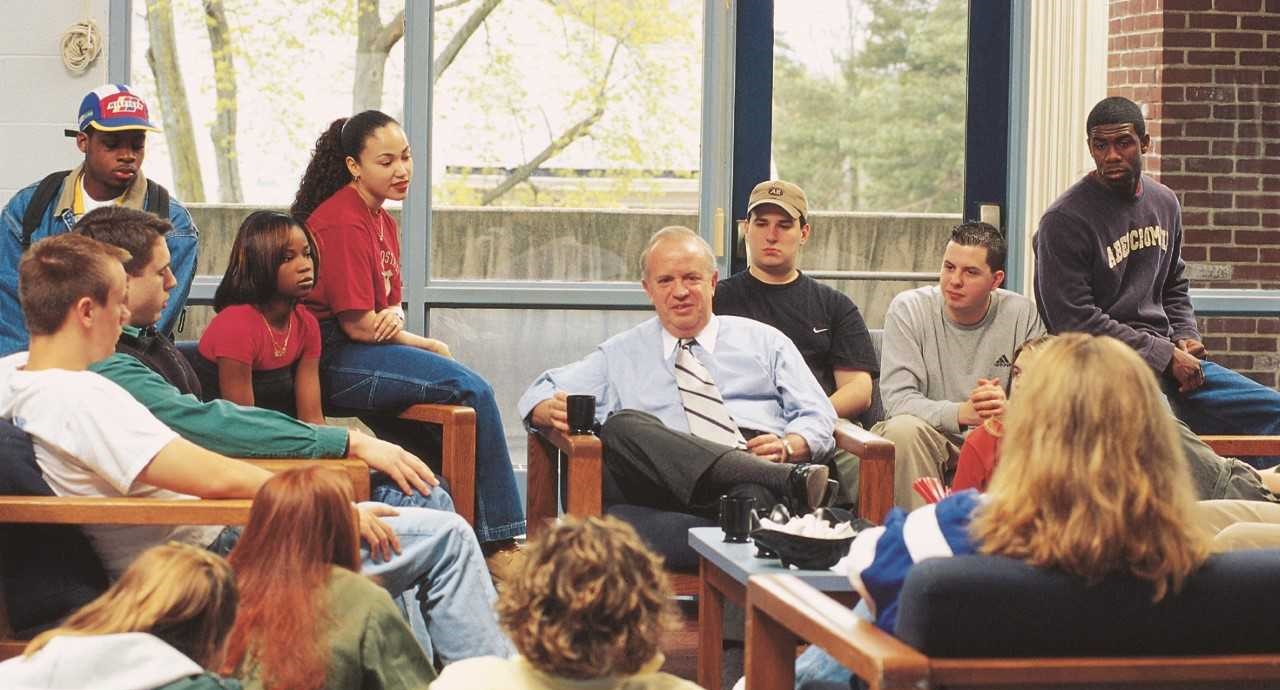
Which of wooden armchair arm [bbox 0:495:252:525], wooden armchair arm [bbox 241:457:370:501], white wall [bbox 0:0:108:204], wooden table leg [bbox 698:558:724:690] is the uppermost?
white wall [bbox 0:0:108:204]

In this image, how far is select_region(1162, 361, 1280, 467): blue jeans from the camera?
4.89 metres

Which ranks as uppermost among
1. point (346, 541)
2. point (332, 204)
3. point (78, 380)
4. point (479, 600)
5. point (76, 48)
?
point (76, 48)

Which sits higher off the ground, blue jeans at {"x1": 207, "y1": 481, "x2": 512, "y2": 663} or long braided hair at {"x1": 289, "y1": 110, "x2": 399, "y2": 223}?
long braided hair at {"x1": 289, "y1": 110, "x2": 399, "y2": 223}

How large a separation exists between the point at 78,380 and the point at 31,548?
0.32 metres

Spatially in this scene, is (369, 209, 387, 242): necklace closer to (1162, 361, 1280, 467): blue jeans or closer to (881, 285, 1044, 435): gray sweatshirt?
(881, 285, 1044, 435): gray sweatshirt

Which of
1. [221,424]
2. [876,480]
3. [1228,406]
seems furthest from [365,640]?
[1228,406]

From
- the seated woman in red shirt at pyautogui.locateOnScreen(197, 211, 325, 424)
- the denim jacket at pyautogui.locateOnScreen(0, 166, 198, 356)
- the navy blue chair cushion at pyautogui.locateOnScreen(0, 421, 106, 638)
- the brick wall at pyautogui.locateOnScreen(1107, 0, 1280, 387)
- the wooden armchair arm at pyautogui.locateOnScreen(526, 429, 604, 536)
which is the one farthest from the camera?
the brick wall at pyautogui.locateOnScreen(1107, 0, 1280, 387)

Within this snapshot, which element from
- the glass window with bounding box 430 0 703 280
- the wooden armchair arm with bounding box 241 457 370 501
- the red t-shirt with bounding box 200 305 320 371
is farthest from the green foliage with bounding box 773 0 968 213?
the wooden armchair arm with bounding box 241 457 370 501

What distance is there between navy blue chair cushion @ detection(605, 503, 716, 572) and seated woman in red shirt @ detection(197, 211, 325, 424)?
A: 3.07ft

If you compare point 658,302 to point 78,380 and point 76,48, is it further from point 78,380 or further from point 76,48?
point 76,48

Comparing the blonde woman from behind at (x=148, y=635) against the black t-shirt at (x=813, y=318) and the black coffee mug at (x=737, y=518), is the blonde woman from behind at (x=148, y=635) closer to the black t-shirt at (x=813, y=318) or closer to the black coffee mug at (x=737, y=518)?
the black coffee mug at (x=737, y=518)

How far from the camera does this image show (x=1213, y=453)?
396 cm

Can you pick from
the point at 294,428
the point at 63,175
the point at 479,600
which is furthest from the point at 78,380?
the point at 63,175

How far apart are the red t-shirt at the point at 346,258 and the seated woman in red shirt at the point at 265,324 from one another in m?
0.18
